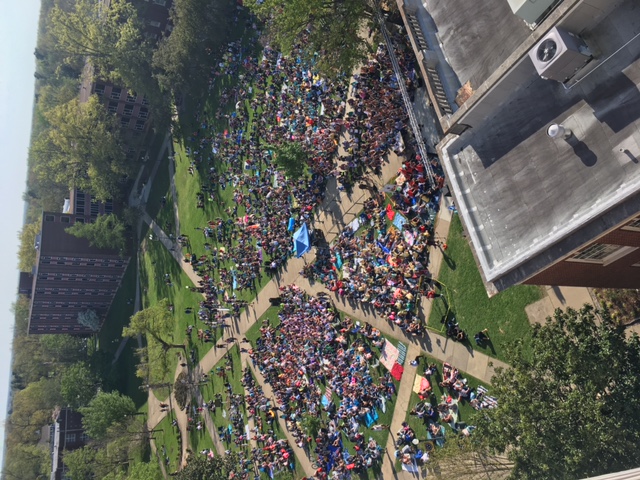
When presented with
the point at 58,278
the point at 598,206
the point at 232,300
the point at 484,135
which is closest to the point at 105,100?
the point at 58,278

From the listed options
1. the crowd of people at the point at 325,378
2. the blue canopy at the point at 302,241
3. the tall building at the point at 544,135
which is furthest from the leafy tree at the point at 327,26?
the crowd of people at the point at 325,378

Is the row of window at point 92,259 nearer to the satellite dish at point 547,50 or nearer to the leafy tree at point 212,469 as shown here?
the leafy tree at point 212,469

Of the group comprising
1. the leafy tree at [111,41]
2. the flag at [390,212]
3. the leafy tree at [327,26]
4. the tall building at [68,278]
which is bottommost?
the flag at [390,212]

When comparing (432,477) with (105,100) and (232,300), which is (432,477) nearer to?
(232,300)

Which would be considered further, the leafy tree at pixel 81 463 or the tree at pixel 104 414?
the leafy tree at pixel 81 463

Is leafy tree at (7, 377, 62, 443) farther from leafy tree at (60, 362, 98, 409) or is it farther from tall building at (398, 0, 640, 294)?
tall building at (398, 0, 640, 294)

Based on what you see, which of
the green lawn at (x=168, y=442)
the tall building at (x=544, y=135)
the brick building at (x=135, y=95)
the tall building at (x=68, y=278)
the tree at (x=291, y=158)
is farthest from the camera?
the tall building at (x=68, y=278)
